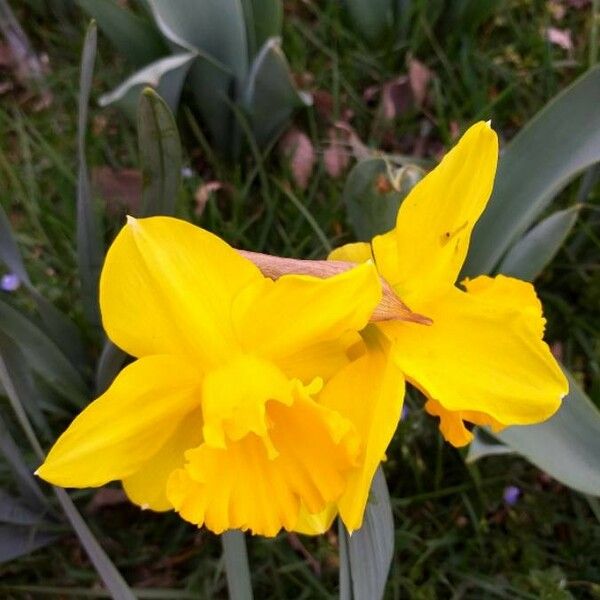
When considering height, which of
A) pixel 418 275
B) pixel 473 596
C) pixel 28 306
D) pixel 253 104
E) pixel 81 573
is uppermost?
pixel 418 275

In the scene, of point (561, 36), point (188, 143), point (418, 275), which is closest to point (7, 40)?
point (188, 143)

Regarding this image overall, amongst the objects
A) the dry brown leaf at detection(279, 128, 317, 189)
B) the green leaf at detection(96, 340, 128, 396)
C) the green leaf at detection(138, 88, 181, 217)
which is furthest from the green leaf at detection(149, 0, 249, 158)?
the green leaf at detection(96, 340, 128, 396)

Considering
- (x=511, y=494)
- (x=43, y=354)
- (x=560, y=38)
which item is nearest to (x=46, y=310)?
(x=43, y=354)

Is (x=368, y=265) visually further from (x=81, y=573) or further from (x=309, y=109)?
(x=309, y=109)

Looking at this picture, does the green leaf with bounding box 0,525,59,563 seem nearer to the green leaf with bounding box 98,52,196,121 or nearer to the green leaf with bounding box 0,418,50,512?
the green leaf with bounding box 0,418,50,512

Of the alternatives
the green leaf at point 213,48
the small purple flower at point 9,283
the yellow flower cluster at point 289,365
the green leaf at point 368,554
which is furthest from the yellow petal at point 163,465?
the green leaf at point 213,48

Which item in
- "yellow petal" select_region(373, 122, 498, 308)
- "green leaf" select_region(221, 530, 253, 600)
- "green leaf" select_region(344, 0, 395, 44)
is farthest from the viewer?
"green leaf" select_region(344, 0, 395, 44)
